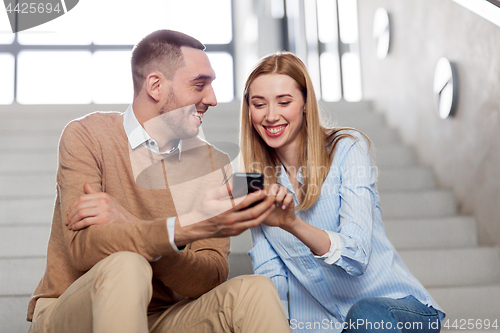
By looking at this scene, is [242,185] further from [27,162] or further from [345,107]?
[345,107]

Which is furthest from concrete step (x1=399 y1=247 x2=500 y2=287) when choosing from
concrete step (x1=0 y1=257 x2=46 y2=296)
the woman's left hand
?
concrete step (x1=0 y1=257 x2=46 y2=296)

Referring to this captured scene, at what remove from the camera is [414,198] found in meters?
2.37

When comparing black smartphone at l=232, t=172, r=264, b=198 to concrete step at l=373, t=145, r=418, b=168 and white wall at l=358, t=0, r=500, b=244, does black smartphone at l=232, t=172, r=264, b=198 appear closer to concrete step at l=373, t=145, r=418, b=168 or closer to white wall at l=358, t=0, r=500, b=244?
white wall at l=358, t=0, r=500, b=244

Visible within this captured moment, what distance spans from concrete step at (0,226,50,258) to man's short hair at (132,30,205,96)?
37.0 inches

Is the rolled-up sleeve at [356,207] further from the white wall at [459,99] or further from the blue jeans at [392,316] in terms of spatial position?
the white wall at [459,99]

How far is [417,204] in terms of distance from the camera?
7.77 feet

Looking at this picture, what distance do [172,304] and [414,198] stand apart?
5.23ft

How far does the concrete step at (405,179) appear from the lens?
258 centimetres

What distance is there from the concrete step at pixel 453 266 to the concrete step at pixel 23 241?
148 cm

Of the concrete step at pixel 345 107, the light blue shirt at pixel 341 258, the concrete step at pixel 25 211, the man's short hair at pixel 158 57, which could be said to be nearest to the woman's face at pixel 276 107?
the light blue shirt at pixel 341 258

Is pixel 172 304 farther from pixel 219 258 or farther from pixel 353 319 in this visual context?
pixel 353 319

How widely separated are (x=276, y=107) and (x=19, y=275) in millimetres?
1176


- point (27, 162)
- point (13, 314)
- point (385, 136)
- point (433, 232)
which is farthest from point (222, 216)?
point (385, 136)

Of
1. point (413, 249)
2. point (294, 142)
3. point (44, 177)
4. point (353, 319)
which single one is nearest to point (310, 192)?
point (294, 142)
